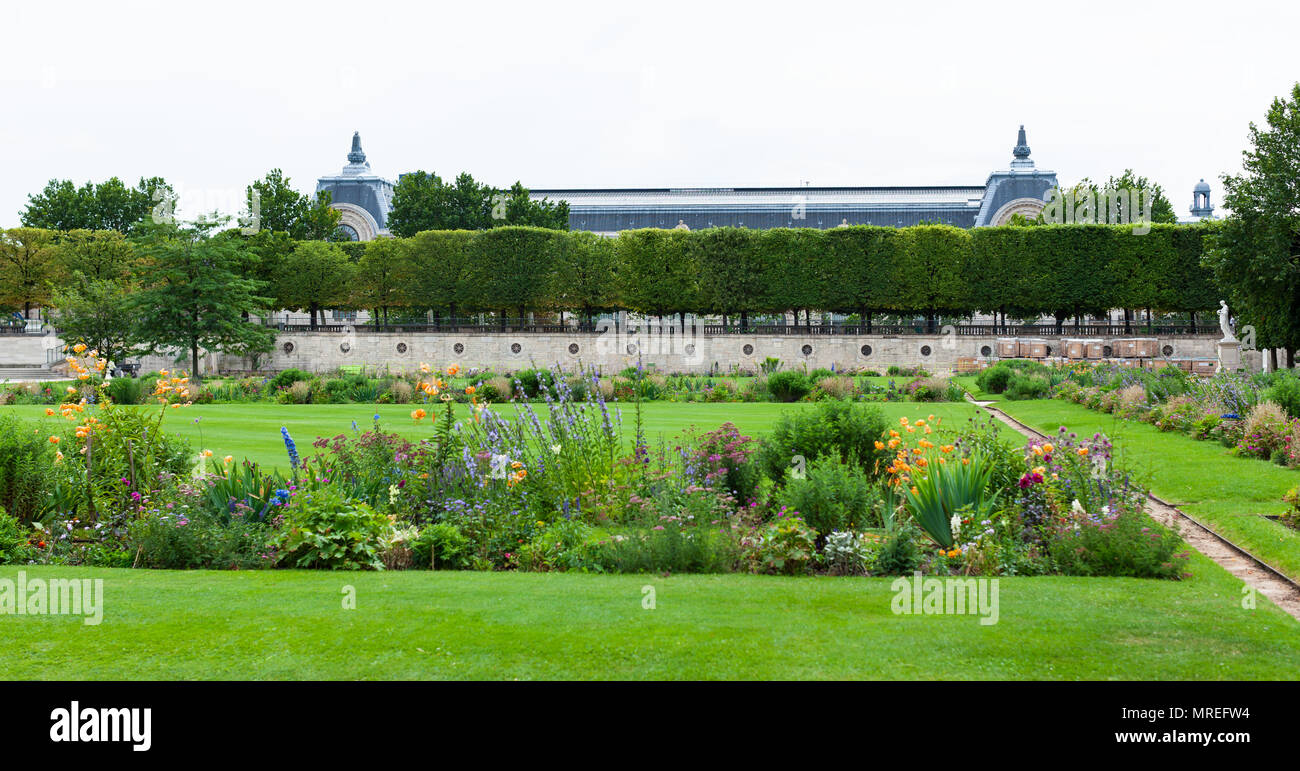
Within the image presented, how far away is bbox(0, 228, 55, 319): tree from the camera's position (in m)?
50.7

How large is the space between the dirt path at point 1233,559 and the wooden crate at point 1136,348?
31.1 m

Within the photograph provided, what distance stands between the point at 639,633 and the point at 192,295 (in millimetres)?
32222

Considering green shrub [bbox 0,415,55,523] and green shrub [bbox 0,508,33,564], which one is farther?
green shrub [bbox 0,415,55,523]

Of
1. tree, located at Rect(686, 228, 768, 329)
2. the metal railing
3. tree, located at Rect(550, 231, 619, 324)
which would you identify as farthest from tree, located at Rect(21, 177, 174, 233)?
tree, located at Rect(686, 228, 768, 329)

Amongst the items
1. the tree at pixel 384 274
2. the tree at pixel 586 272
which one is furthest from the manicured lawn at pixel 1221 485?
the tree at pixel 384 274

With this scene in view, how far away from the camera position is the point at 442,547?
7.14 meters

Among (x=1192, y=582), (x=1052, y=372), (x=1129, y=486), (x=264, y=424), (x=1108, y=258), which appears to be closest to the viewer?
(x=1192, y=582)

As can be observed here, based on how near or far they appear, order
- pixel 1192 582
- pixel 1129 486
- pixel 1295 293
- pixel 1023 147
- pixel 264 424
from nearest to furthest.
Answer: pixel 1192 582 → pixel 1129 486 → pixel 264 424 → pixel 1295 293 → pixel 1023 147

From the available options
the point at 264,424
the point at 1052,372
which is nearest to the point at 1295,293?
the point at 1052,372

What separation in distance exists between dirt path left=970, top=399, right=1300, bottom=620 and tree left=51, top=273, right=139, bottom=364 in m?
31.8

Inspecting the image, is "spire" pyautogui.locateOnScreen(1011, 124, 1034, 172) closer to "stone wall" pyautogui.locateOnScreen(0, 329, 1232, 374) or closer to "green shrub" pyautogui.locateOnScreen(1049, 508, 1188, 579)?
"stone wall" pyautogui.locateOnScreen(0, 329, 1232, 374)

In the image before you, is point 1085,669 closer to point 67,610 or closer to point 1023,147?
point 67,610

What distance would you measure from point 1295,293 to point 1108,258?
20092mm

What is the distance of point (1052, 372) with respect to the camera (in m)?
25.8
